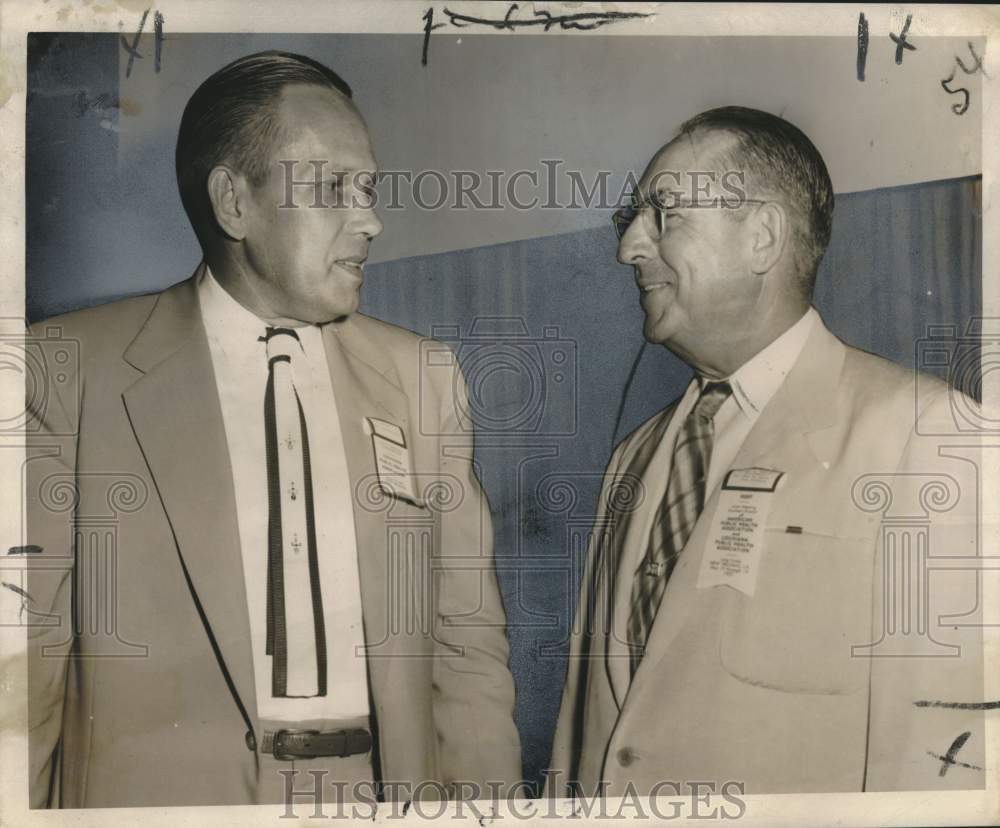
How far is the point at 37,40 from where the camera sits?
2.96m

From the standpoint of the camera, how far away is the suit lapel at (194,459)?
286cm

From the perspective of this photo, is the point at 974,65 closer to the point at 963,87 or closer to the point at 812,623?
the point at 963,87

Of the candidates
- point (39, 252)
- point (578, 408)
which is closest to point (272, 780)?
point (578, 408)

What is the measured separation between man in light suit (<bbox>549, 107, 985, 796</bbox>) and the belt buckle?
0.60m

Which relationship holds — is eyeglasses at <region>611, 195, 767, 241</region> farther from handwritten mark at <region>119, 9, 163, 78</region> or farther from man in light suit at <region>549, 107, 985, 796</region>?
handwritten mark at <region>119, 9, 163, 78</region>

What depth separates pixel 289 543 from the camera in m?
2.89

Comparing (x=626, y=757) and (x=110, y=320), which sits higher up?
(x=110, y=320)

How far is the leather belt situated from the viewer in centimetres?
288

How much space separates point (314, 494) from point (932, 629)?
1540 mm

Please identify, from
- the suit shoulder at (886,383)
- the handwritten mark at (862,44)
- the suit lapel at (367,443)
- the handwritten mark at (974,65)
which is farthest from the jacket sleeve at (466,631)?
the handwritten mark at (974,65)

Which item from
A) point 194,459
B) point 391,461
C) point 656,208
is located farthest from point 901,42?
point 194,459

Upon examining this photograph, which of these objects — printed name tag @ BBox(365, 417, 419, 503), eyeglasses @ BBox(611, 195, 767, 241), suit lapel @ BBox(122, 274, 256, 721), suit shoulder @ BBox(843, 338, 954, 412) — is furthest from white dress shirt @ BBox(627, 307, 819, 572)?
suit lapel @ BBox(122, 274, 256, 721)

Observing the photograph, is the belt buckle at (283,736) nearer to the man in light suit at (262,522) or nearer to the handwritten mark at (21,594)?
the man in light suit at (262,522)

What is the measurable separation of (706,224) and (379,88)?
0.85m
